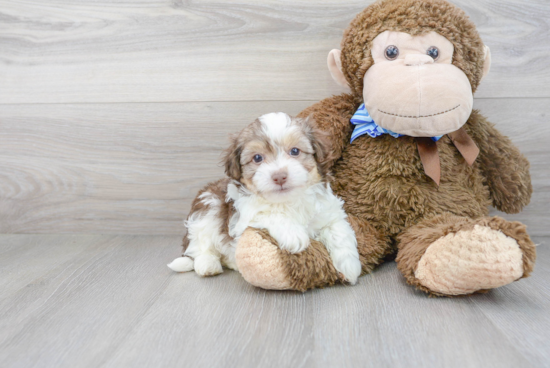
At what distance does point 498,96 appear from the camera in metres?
1.68

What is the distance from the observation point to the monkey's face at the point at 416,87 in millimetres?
1215

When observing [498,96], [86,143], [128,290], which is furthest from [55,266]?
[498,96]

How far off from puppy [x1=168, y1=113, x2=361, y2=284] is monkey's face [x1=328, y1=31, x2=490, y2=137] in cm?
21

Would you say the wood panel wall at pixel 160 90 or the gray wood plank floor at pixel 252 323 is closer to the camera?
the gray wood plank floor at pixel 252 323

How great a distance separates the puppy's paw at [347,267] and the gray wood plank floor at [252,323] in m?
0.04

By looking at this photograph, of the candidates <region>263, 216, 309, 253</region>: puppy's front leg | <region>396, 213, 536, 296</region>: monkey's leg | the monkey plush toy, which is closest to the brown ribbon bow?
the monkey plush toy

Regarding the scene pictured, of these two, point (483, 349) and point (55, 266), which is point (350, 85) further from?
point (55, 266)

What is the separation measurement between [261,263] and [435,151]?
642 millimetres

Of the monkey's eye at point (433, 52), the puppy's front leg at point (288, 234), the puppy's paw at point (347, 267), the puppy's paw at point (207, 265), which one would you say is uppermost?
the monkey's eye at point (433, 52)

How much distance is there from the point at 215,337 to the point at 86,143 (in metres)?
1.19

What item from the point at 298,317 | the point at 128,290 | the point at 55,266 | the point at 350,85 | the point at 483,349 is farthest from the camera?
the point at 55,266

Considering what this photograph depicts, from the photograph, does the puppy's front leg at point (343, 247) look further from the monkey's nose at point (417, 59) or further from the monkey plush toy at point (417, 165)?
the monkey's nose at point (417, 59)

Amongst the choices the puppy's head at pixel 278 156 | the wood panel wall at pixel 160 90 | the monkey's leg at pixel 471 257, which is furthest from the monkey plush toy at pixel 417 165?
the wood panel wall at pixel 160 90

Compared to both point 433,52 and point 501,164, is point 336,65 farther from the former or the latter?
point 501,164
